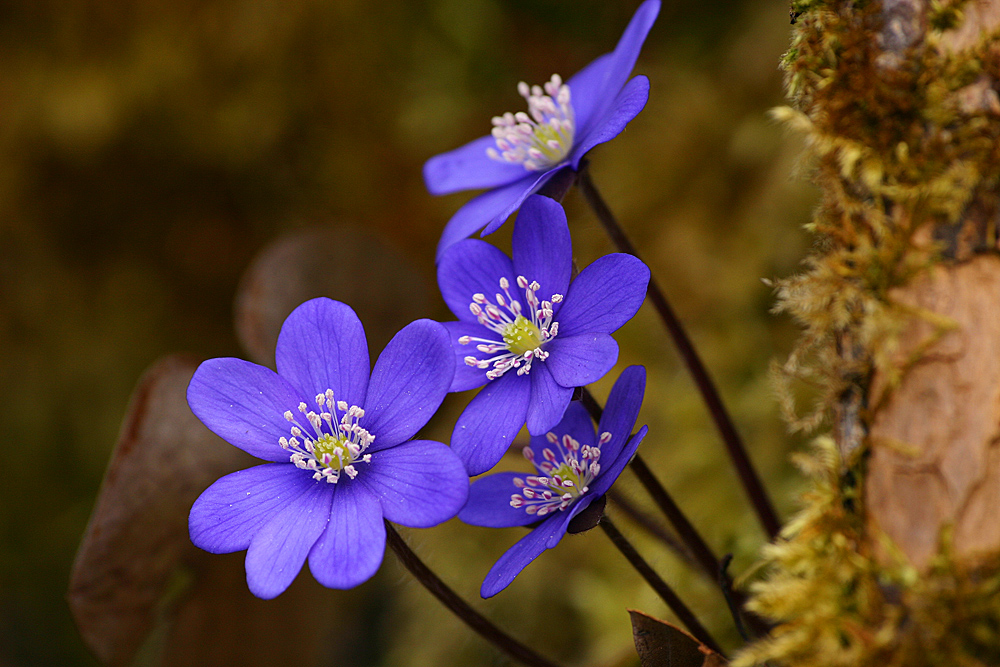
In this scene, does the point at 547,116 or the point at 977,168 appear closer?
the point at 977,168

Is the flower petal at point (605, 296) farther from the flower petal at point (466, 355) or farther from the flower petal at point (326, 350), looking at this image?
the flower petal at point (326, 350)

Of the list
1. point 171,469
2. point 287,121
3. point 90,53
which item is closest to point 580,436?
point 171,469

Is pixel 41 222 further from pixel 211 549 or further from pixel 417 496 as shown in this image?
pixel 417 496

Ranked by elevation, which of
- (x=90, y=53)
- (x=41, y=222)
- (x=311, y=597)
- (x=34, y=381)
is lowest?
(x=311, y=597)

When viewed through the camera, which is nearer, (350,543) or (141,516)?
(350,543)

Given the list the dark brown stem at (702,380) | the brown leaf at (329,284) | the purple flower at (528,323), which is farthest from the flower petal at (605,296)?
the brown leaf at (329,284)

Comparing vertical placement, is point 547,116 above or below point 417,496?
above

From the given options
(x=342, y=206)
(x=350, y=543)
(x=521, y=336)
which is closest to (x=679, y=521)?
(x=521, y=336)

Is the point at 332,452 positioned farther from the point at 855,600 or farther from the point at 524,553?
the point at 855,600
